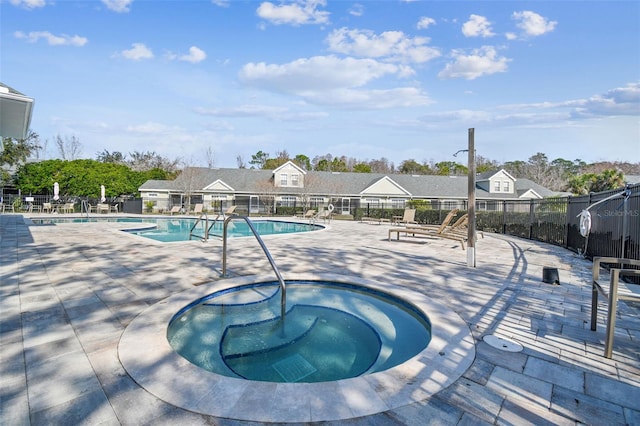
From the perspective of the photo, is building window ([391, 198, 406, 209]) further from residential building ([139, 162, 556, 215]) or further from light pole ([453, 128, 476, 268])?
light pole ([453, 128, 476, 268])

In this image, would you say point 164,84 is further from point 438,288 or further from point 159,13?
point 438,288

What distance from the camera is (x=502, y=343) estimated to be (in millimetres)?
2990

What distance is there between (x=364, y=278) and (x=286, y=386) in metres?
3.42

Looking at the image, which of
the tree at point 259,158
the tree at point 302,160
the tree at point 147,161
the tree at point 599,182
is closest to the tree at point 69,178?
the tree at point 147,161

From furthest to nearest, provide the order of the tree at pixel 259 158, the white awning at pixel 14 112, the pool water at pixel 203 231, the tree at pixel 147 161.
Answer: the tree at pixel 259 158 → the tree at pixel 147 161 → the pool water at pixel 203 231 → the white awning at pixel 14 112

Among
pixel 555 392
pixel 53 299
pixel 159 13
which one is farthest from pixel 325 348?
pixel 159 13

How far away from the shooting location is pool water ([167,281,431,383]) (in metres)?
3.01

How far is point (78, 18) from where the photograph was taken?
40.7ft

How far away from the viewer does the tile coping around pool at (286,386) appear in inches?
77.4

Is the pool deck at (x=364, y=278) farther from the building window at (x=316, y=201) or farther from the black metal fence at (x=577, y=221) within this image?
the building window at (x=316, y=201)

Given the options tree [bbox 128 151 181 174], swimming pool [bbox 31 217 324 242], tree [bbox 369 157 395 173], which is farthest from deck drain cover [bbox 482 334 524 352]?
tree [bbox 369 157 395 173]

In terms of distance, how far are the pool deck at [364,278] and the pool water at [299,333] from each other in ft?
1.83

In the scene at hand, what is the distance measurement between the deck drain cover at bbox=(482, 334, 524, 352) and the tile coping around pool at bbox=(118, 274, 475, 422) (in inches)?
6.6

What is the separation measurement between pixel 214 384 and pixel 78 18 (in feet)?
51.8
